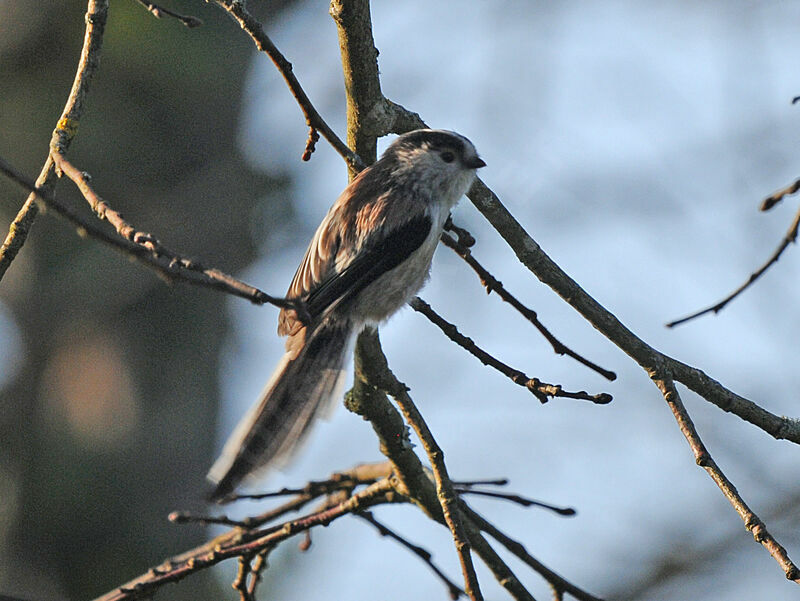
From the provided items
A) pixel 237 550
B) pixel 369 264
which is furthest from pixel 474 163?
pixel 237 550

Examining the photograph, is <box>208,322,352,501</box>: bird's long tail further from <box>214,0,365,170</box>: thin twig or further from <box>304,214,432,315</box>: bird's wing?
<box>214,0,365,170</box>: thin twig

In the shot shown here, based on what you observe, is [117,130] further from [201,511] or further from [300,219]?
[201,511]

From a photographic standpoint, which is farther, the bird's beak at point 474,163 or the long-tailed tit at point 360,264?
the bird's beak at point 474,163

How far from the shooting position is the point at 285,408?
8.86 feet

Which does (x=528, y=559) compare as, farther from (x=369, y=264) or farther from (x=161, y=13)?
(x=161, y=13)

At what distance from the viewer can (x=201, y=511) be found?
6.39 m

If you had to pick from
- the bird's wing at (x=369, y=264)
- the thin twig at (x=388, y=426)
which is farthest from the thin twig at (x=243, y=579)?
the bird's wing at (x=369, y=264)

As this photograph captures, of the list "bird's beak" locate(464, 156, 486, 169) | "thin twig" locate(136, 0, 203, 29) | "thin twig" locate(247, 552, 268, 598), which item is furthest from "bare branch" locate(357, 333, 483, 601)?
"thin twig" locate(136, 0, 203, 29)

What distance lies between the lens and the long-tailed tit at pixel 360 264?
109 inches

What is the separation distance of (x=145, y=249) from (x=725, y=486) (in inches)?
53.8

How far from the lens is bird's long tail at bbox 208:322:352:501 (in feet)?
8.02

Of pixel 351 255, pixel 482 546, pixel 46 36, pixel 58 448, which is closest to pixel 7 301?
pixel 58 448

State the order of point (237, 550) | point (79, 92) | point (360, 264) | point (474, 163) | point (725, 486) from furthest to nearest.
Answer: point (474, 163) → point (360, 264) → point (237, 550) → point (79, 92) → point (725, 486)

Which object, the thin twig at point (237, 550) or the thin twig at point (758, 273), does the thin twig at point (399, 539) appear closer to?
the thin twig at point (237, 550)
